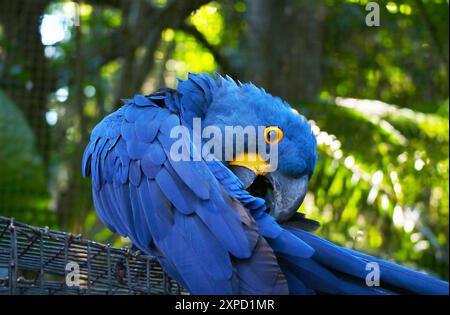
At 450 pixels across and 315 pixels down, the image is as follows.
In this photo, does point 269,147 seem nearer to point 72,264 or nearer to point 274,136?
point 274,136

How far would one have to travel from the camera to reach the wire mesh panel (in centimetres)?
161

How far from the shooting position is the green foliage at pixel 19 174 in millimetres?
3857

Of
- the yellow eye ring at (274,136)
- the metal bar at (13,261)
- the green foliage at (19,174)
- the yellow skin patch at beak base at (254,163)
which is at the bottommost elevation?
the green foliage at (19,174)

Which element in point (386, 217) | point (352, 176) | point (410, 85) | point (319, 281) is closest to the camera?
point (319, 281)

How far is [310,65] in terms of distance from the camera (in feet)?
14.8

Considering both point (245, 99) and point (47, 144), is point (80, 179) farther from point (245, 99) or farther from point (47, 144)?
point (245, 99)

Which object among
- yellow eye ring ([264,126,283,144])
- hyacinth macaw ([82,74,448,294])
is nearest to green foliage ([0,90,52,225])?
hyacinth macaw ([82,74,448,294])

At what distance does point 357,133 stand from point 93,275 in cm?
231

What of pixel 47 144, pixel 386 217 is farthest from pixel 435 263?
pixel 47 144

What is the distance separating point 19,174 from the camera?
153 inches

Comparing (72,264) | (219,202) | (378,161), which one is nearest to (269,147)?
(219,202)

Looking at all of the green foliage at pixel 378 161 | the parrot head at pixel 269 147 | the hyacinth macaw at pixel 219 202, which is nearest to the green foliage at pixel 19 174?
the green foliage at pixel 378 161

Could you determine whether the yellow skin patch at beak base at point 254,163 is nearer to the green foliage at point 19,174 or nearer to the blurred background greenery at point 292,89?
the blurred background greenery at point 292,89

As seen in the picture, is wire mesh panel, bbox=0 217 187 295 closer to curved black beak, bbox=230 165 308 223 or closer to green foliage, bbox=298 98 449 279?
curved black beak, bbox=230 165 308 223
